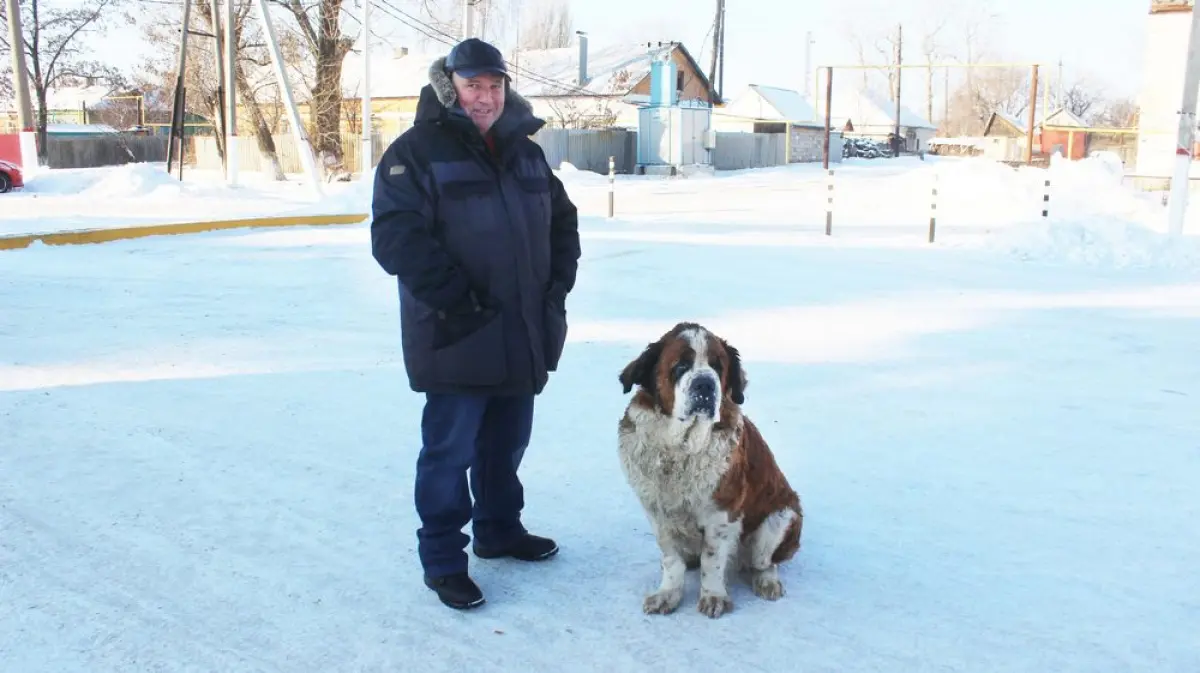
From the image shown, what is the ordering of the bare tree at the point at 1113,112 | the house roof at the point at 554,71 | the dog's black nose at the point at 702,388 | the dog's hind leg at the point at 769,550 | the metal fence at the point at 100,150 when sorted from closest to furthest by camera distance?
the dog's black nose at the point at 702,388 < the dog's hind leg at the point at 769,550 < the metal fence at the point at 100,150 < the house roof at the point at 554,71 < the bare tree at the point at 1113,112

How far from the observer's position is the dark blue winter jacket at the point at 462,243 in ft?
10.5

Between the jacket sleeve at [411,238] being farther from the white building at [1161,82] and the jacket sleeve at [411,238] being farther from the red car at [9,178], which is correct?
the white building at [1161,82]

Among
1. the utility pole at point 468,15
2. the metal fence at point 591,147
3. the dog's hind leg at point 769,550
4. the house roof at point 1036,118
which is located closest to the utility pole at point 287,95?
the utility pole at point 468,15

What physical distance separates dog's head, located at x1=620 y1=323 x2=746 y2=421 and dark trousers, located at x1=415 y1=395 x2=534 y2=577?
520mm

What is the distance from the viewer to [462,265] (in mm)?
3305

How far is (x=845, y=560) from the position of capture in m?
3.87

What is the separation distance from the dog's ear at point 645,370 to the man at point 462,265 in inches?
14.0

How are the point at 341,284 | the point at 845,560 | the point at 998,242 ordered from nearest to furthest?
the point at 845,560 < the point at 341,284 < the point at 998,242

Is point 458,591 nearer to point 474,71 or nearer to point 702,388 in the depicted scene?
point 702,388

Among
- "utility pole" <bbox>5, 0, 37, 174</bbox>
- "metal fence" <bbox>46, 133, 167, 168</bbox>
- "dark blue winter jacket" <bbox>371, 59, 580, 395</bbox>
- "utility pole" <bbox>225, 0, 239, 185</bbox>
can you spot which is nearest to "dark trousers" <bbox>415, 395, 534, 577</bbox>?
"dark blue winter jacket" <bbox>371, 59, 580, 395</bbox>

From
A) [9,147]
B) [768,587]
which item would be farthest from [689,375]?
[9,147]

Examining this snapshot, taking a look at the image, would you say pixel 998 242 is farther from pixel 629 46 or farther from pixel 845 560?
pixel 629 46

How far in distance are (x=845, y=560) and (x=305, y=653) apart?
2067 millimetres

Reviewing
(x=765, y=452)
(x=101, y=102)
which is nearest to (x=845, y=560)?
(x=765, y=452)
